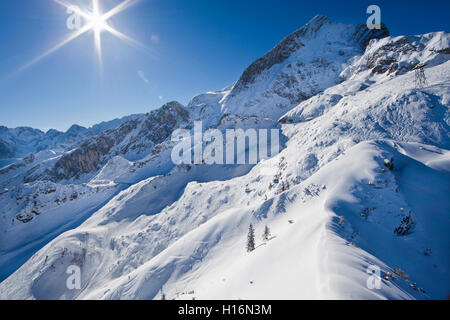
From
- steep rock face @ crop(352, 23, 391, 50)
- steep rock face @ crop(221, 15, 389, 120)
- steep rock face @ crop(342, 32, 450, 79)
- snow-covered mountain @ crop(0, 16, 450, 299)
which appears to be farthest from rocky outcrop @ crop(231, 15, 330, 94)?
steep rock face @ crop(342, 32, 450, 79)

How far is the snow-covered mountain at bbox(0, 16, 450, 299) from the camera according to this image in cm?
693

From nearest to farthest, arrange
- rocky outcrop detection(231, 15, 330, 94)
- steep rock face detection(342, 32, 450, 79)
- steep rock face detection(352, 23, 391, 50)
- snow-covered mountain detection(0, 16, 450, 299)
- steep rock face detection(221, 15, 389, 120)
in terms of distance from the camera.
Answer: snow-covered mountain detection(0, 16, 450, 299)
steep rock face detection(342, 32, 450, 79)
steep rock face detection(221, 15, 389, 120)
steep rock face detection(352, 23, 391, 50)
rocky outcrop detection(231, 15, 330, 94)

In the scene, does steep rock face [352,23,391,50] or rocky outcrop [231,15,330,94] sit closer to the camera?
steep rock face [352,23,391,50]

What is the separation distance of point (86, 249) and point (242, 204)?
2126 centimetres

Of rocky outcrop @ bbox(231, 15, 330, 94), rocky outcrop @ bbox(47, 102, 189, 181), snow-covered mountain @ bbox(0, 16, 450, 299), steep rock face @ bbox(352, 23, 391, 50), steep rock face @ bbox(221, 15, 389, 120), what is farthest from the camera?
rocky outcrop @ bbox(47, 102, 189, 181)

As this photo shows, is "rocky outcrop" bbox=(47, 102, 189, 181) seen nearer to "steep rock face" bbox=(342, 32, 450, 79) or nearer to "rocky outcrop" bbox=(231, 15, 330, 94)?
"rocky outcrop" bbox=(231, 15, 330, 94)

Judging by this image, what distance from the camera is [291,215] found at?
38.2ft

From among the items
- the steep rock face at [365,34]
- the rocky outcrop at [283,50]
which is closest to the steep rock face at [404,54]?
the steep rock face at [365,34]

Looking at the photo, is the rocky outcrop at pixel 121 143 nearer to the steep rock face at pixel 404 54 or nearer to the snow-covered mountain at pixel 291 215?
the snow-covered mountain at pixel 291 215

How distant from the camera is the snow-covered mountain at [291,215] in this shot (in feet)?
22.7

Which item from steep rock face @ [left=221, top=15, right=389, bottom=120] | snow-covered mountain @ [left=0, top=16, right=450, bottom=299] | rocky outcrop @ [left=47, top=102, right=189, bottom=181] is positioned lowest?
snow-covered mountain @ [left=0, top=16, right=450, bottom=299]

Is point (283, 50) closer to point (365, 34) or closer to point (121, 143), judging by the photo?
point (365, 34)
